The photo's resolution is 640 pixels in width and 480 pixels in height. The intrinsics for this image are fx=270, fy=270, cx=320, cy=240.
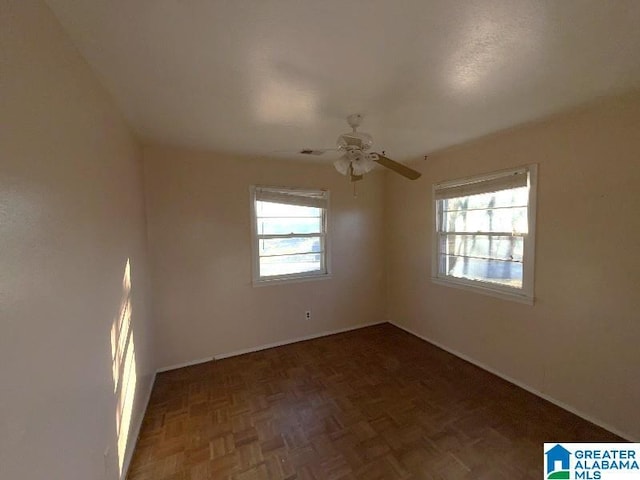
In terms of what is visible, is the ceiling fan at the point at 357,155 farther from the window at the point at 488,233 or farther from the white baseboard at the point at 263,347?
the white baseboard at the point at 263,347

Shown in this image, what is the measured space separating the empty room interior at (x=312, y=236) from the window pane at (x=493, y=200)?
0.08ft

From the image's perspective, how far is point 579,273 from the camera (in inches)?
83.4

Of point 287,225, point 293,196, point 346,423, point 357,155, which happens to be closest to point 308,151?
point 293,196

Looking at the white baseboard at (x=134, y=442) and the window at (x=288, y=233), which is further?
the window at (x=288, y=233)

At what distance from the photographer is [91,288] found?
1.28 metres

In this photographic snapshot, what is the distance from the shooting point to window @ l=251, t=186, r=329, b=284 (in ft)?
10.9

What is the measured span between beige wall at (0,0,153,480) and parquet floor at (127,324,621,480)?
2.06 ft

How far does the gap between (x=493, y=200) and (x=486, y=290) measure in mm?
933

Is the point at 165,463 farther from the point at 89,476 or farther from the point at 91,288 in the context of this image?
the point at 91,288

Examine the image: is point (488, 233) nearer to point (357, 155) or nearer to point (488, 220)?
point (488, 220)

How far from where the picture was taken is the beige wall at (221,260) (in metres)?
2.87

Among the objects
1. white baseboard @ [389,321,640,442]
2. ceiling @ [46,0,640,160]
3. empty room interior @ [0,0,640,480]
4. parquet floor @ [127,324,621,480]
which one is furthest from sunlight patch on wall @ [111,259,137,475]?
white baseboard @ [389,321,640,442]

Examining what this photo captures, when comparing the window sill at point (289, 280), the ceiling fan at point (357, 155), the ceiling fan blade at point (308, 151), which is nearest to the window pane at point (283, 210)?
the ceiling fan blade at point (308, 151)

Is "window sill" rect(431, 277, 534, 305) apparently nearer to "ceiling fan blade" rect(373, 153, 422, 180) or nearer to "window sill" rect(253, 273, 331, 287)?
"window sill" rect(253, 273, 331, 287)
